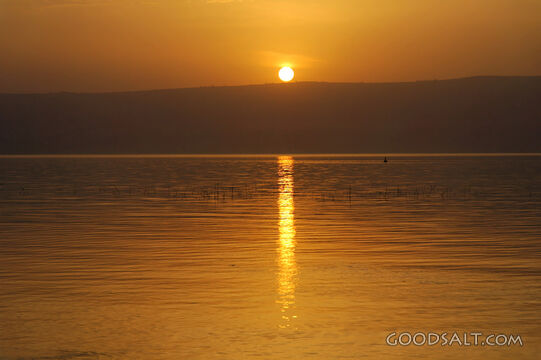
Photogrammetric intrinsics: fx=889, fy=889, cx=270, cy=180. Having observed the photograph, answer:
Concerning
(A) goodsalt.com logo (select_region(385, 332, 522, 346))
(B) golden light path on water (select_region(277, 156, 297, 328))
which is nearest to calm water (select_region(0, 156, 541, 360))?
(B) golden light path on water (select_region(277, 156, 297, 328))

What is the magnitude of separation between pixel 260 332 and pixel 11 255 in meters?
13.0

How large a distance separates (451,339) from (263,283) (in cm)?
641

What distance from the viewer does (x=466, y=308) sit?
1738 cm

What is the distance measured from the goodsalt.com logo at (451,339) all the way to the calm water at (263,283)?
230 mm

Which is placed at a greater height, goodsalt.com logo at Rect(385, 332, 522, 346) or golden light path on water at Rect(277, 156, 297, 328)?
golden light path on water at Rect(277, 156, 297, 328)

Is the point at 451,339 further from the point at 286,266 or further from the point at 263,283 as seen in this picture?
the point at 286,266

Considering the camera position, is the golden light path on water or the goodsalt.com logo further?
the golden light path on water

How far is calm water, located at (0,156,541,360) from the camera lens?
14.7 metres

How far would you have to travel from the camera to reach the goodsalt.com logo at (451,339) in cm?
1464

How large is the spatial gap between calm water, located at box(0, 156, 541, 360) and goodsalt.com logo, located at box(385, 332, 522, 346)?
0.23m

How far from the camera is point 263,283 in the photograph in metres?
20.5

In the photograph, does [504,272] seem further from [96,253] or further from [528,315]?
[96,253]

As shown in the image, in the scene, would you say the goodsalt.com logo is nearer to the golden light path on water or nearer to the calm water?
the calm water

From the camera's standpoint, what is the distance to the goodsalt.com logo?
14.6 m
